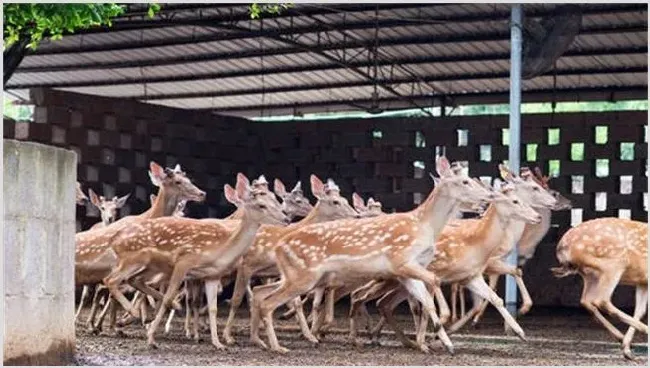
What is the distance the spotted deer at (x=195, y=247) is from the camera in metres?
13.7

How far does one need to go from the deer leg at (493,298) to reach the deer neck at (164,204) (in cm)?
362

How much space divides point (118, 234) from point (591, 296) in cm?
418

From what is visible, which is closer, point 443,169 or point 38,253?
point 38,253

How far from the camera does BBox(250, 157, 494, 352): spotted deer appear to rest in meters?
13.0

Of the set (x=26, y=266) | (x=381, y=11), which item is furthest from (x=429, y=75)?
(x=26, y=266)

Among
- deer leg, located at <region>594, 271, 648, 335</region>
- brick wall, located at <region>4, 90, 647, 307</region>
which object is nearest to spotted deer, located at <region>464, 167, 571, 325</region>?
deer leg, located at <region>594, 271, 648, 335</region>

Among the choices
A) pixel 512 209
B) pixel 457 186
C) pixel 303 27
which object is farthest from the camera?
pixel 303 27

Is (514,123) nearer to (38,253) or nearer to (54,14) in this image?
(54,14)

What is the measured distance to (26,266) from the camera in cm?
1040

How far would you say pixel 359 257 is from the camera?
13070 mm

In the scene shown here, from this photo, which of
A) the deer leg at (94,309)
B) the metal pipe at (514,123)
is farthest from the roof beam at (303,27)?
the deer leg at (94,309)

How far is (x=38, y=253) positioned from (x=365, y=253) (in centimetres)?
334

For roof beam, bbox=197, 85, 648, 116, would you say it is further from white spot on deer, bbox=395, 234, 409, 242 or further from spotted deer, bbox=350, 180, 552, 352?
white spot on deer, bbox=395, 234, 409, 242

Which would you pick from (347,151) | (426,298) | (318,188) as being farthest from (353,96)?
(426,298)
